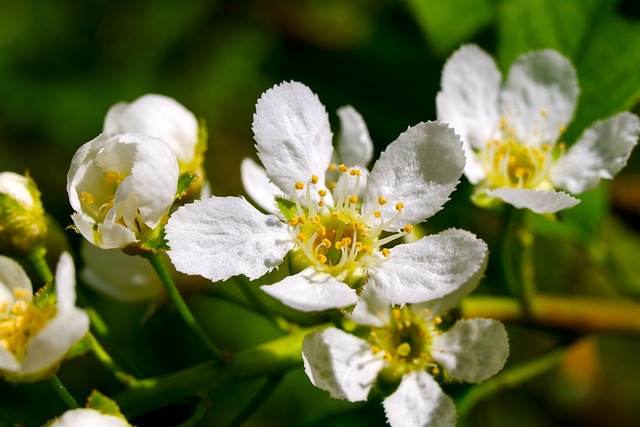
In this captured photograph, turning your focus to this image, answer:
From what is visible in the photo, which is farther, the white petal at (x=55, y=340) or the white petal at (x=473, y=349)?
the white petal at (x=473, y=349)

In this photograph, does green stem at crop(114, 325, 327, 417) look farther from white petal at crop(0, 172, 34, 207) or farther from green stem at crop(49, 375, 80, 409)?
white petal at crop(0, 172, 34, 207)

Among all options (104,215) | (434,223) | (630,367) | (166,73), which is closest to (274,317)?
(104,215)

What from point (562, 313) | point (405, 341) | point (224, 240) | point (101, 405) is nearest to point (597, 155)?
point (562, 313)

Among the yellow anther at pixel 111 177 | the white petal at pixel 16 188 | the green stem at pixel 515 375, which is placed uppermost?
the yellow anther at pixel 111 177

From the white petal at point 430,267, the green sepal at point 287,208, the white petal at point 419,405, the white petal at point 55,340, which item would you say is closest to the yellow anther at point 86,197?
the white petal at point 55,340

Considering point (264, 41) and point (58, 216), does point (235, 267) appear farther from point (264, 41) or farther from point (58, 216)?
point (264, 41)

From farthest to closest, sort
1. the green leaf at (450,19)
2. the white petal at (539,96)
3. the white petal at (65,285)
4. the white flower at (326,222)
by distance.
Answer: the green leaf at (450,19) < the white petal at (539,96) < the white flower at (326,222) < the white petal at (65,285)

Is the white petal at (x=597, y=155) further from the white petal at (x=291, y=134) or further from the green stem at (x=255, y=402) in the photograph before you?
the green stem at (x=255, y=402)

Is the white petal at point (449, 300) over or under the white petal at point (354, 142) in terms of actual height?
under
